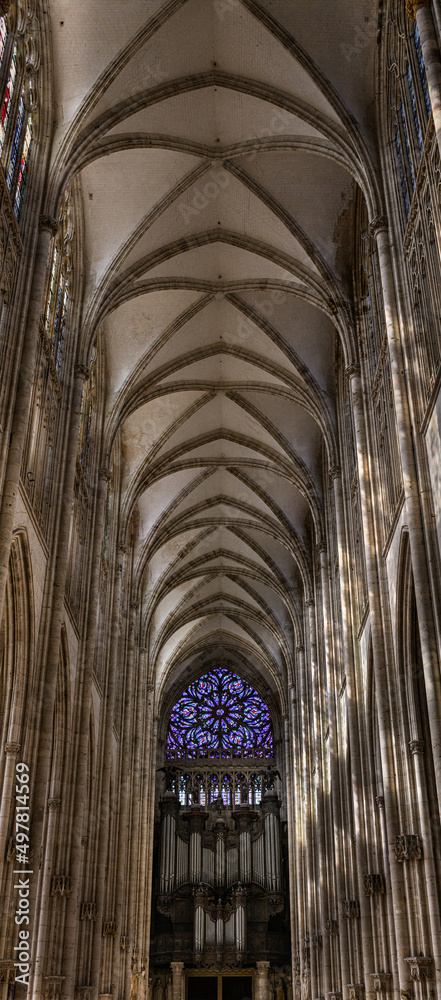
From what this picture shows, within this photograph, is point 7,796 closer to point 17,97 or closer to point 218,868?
point 17,97

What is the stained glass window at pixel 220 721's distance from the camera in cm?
4406

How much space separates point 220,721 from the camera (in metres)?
44.6

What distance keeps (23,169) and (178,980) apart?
3134cm

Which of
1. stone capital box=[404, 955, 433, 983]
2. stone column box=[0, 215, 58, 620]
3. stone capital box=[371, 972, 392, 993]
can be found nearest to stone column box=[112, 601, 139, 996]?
stone capital box=[371, 972, 392, 993]

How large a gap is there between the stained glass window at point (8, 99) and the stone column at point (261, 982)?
32.3m

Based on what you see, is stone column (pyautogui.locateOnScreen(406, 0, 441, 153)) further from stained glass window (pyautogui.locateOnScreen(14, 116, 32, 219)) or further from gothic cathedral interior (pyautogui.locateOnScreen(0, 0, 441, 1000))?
stained glass window (pyautogui.locateOnScreen(14, 116, 32, 219))

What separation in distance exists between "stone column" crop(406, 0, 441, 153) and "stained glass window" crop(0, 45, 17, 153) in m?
6.60

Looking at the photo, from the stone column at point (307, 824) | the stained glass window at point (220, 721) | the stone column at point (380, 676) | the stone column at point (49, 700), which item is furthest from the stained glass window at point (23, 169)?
the stained glass window at point (220, 721)

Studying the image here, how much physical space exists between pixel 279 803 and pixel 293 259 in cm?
2623

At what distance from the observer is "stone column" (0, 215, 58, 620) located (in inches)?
553

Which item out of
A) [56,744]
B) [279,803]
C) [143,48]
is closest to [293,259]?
[143,48]

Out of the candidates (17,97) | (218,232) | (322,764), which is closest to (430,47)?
(17,97)

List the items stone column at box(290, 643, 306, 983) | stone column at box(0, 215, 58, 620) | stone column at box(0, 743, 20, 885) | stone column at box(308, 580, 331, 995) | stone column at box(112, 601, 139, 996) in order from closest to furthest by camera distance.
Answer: stone column at box(0, 215, 58, 620) → stone column at box(0, 743, 20, 885) → stone column at box(308, 580, 331, 995) → stone column at box(112, 601, 139, 996) → stone column at box(290, 643, 306, 983)

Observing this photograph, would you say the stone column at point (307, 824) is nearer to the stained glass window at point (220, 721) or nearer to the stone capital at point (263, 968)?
the stone capital at point (263, 968)
